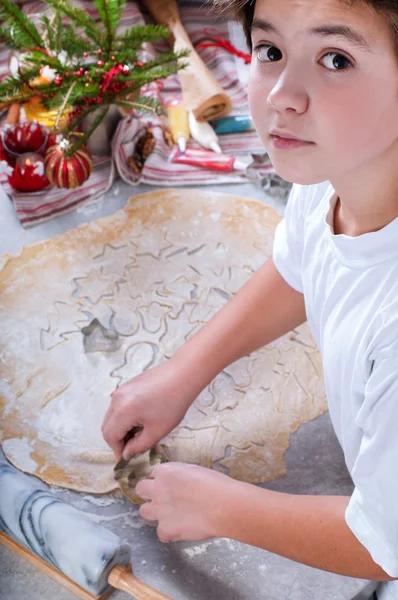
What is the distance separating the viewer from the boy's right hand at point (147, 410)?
0.89m

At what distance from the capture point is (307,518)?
71cm

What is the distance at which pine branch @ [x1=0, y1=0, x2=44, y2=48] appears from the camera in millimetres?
1229

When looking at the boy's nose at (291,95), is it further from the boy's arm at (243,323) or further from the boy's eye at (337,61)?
the boy's arm at (243,323)

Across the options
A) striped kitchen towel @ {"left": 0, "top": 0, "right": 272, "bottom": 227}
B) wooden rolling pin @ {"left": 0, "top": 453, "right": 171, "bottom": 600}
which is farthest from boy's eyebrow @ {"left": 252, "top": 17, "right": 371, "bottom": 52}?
striped kitchen towel @ {"left": 0, "top": 0, "right": 272, "bottom": 227}

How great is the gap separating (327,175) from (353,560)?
0.35 metres

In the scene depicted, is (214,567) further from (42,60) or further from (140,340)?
(42,60)

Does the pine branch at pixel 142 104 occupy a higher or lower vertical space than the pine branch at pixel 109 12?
lower

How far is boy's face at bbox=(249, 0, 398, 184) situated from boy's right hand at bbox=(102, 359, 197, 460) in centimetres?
38

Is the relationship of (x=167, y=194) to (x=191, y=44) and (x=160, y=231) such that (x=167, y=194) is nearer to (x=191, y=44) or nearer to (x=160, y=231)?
(x=160, y=231)

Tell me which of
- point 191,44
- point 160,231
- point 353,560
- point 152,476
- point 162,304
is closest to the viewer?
point 353,560

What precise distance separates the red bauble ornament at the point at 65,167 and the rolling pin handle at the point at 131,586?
79cm

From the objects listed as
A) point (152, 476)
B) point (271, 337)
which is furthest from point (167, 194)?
point (152, 476)

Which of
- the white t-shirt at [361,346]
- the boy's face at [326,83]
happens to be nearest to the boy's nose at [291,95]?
the boy's face at [326,83]

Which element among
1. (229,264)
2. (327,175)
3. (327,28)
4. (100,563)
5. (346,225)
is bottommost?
(229,264)
